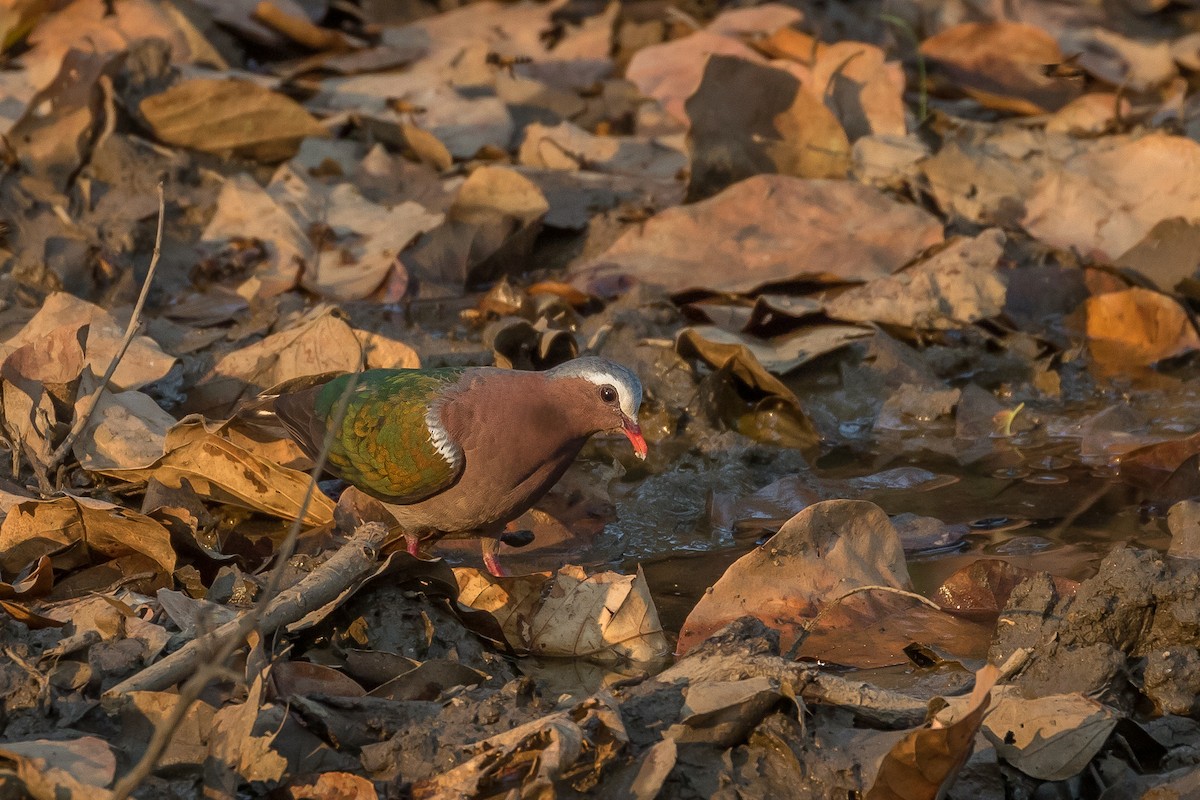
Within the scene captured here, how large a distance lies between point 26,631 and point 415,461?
150 cm

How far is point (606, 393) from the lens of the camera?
5152 mm

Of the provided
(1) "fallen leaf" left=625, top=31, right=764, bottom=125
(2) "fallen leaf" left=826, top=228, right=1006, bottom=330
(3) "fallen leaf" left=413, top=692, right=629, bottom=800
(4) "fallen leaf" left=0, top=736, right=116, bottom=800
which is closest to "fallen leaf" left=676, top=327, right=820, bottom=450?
(2) "fallen leaf" left=826, top=228, right=1006, bottom=330

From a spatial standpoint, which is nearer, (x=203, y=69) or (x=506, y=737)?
(x=506, y=737)

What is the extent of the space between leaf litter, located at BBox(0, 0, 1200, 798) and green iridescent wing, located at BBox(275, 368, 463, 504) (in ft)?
0.73

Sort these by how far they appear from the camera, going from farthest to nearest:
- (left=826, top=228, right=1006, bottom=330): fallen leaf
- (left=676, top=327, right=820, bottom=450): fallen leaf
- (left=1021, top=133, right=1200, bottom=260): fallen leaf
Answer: (left=1021, top=133, right=1200, bottom=260): fallen leaf → (left=826, top=228, right=1006, bottom=330): fallen leaf → (left=676, top=327, right=820, bottom=450): fallen leaf

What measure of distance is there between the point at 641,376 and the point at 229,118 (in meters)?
3.07

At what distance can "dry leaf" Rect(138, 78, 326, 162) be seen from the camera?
7.83m

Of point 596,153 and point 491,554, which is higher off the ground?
point 596,153

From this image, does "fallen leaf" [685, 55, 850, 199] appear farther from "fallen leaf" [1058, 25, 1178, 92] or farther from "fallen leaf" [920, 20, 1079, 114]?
"fallen leaf" [1058, 25, 1178, 92]

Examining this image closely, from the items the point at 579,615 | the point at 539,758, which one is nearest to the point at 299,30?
the point at 579,615

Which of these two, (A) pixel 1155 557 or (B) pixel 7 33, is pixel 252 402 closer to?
(A) pixel 1155 557

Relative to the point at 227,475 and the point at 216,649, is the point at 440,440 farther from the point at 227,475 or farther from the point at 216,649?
the point at 216,649

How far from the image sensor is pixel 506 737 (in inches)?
138

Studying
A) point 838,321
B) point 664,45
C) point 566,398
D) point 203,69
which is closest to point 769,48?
point 664,45
